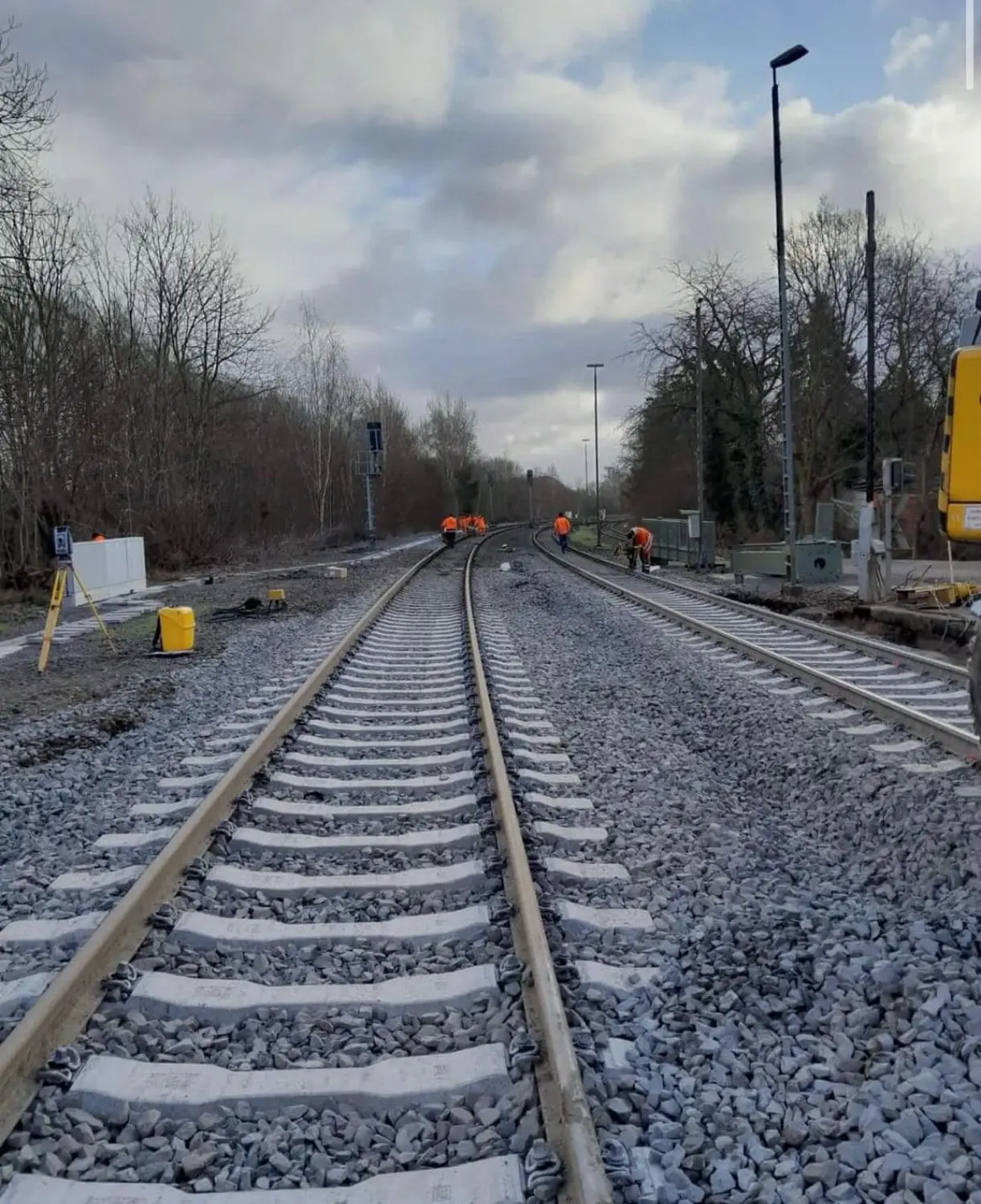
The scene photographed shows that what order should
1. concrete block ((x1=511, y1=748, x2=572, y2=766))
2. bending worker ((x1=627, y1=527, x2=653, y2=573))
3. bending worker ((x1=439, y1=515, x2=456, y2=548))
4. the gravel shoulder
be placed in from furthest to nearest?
bending worker ((x1=439, y1=515, x2=456, y2=548)) < bending worker ((x1=627, y1=527, x2=653, y2=573)) < concrete block ((x1=511, y1=748, x2=572, y2=766)) < the gravel shoulder

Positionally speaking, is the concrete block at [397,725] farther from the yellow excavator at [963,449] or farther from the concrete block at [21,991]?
the concrete block at [21,991]

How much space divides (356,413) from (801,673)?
2499 inches

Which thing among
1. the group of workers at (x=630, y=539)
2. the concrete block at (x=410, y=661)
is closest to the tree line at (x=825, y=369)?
the group of workers at (x=630, y=539)

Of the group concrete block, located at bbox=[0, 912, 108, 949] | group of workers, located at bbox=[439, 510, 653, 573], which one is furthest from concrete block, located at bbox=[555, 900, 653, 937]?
Result: group of workers, located at bbox=[439, 510, 653, 573]

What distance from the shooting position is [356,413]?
7038 centimetres

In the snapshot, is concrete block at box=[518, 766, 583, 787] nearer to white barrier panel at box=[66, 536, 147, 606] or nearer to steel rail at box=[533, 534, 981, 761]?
steel rail at box=[533, 534, 981, 761]

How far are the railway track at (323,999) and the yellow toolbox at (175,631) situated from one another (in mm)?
6551

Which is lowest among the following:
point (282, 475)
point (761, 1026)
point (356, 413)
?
point (761, 1026)

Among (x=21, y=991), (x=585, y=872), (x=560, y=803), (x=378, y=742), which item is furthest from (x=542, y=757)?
(x=21, y=991)

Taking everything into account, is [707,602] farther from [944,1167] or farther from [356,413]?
[356,413]

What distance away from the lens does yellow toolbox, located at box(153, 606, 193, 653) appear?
1260 centimetres

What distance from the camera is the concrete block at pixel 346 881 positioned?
4.52m

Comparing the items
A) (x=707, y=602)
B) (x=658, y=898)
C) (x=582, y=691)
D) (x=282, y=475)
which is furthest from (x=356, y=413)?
(x=658, y=898)

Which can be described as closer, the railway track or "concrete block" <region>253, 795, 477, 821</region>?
the railway track
